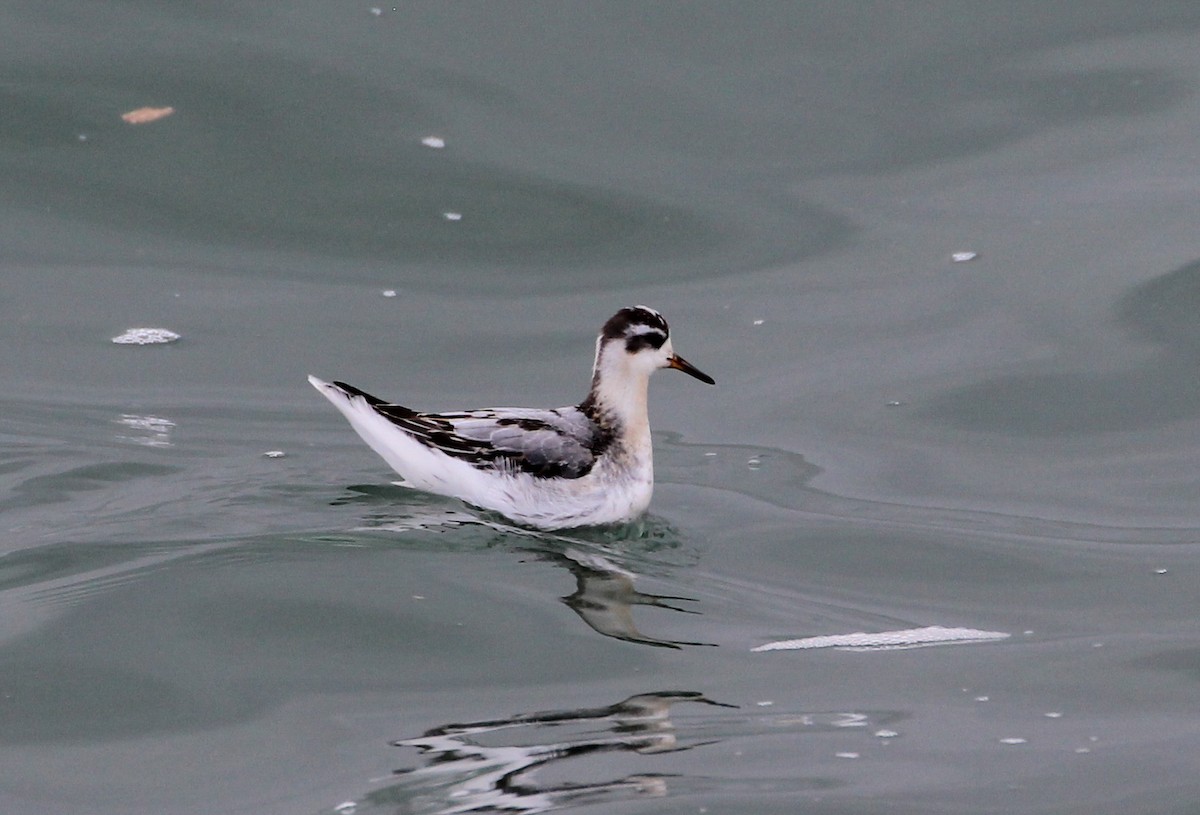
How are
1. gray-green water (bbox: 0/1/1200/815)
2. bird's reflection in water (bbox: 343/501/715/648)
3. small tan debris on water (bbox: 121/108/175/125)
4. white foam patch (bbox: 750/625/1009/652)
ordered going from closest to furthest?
gray-green water (bbox: 0/1/1200/815) → white foam patch (bbox: 750/625/1009/652) → bird's reflection in water (bbox: 343/501/715/648) → small tan debris on water (bbox: 121/108/175/125)

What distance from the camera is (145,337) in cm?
1143

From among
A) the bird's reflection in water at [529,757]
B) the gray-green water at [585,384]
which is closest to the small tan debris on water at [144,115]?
the gray-green water at [585,384]

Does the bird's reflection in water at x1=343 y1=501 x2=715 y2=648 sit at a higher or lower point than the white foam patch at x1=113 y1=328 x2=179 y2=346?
lower

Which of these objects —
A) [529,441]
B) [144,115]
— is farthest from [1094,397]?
[144,115]

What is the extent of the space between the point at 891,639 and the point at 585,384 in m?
3.89

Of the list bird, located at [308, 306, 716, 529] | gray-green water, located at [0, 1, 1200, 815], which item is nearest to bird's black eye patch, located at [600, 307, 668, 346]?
bird, located at [308, 306, 716, 529]

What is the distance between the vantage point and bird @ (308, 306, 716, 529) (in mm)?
9234

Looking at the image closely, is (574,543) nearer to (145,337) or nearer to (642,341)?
(642,341)

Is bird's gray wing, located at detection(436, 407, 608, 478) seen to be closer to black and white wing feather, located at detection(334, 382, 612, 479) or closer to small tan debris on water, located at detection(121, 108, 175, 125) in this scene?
black and white wing feather, located at detection(334, 382, 612, 479)

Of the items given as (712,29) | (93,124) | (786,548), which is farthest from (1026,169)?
(93,124)

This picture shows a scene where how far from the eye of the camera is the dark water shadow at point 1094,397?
10.7 meters

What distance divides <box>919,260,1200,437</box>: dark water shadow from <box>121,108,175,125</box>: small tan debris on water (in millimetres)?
5981

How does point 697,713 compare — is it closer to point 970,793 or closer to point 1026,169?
point 970,793

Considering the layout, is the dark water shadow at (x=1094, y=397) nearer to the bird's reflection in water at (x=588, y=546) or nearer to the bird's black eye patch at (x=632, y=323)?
the bird's black eye patch at (x=632, y=323)
